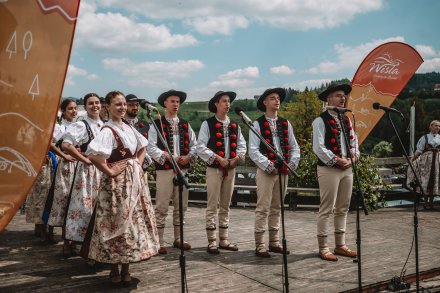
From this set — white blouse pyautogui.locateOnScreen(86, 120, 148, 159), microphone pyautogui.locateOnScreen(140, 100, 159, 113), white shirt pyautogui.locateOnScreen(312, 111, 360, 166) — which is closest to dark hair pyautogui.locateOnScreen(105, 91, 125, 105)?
white blouse pyautogui.locateOnScreen(86, 120, 148, 159)

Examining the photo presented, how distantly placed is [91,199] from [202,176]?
4828 mm

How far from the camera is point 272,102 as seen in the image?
4777mm

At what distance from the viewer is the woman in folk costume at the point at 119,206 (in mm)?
3459

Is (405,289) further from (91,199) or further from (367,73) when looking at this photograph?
(367,73)

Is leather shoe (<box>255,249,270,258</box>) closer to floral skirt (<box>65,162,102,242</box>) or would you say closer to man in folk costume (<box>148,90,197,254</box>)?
man in folk costume (<box>148,90,197,254</box>)

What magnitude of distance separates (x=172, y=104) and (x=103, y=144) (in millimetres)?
1556

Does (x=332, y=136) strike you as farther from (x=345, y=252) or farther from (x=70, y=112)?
(x=70, y=112)

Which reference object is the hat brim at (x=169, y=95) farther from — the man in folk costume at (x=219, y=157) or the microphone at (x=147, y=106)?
the microphone at (x=147, y=106)

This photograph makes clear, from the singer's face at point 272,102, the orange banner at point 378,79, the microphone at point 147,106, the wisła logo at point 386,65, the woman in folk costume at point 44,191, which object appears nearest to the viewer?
the microphone at point 147,106

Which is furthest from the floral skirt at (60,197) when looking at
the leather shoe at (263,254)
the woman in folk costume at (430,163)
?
the woman in folk costume at (430,163)

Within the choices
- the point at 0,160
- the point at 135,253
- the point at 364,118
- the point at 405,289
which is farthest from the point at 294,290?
the point at 364,118

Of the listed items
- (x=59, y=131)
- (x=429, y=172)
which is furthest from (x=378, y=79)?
(x=59, y=131)

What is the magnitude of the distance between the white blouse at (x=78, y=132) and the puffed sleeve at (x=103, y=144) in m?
0.82

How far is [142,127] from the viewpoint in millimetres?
5453
